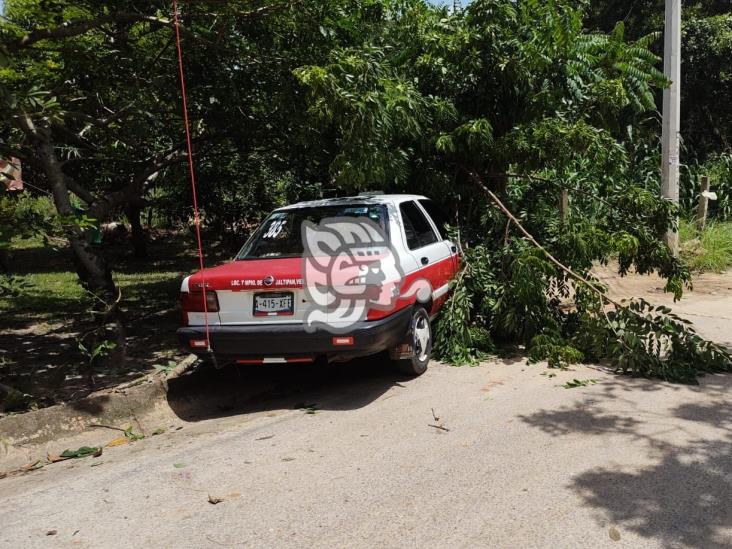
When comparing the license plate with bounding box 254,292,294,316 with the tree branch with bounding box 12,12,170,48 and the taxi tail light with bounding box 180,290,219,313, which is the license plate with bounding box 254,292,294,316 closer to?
the taxi tail light with bounding box 180,290,219,313

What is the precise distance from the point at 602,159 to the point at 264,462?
4.81 metres

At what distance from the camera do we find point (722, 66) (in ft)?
56.1

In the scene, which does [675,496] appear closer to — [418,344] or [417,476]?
[417,476]

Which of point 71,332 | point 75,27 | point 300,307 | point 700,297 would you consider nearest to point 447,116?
point 300,307

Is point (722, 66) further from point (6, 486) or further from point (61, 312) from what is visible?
point (6, 486)

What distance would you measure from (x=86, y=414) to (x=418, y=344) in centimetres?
292

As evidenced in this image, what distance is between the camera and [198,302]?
209 inches

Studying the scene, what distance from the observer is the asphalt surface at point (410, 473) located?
3.18 meters

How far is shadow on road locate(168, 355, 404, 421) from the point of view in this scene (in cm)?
554

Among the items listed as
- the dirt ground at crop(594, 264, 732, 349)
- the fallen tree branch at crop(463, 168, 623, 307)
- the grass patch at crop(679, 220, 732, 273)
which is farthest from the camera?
the grass patch at crop(679, 220, 732, 273)

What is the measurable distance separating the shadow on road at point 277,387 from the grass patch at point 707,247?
780 centimetres

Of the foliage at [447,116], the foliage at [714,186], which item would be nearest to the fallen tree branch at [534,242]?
the foliage at [447,116]

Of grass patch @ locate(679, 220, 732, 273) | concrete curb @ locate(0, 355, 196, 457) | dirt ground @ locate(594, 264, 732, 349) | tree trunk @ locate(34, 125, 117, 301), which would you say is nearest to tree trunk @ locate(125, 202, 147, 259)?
tree trunk @ locate(34, 125, 117, 301)

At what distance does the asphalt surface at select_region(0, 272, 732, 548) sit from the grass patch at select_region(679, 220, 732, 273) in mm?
6791
